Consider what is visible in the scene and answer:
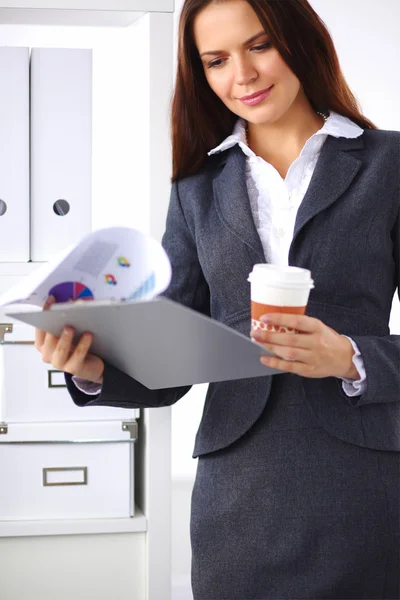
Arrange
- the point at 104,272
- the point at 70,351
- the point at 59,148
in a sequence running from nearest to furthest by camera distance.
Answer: the point at 104,272
the point at 70,351
the point at 59,148

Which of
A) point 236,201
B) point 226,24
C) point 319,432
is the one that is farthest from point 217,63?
point 319,432

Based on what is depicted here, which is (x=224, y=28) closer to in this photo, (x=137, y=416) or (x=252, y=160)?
(x=252, y=160)

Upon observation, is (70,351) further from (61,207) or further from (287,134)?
(61,207)

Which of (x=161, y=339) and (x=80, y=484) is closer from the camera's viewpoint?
(x=161, y=339)

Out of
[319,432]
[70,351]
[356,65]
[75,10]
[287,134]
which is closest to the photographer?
[70,351]

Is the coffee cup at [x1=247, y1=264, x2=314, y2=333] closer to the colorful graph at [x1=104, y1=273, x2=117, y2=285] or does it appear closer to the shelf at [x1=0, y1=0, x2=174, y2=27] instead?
the colorful graph at [x1=104, y1=273, x2=117, y2=285]

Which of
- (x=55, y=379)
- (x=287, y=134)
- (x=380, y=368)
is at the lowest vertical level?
(x=55, y=379)

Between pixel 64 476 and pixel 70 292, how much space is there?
3.20ft

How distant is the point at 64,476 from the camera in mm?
1860

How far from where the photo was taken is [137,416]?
6.09ft

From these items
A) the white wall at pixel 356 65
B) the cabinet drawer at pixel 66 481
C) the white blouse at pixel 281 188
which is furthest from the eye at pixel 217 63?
the white wall at pixel 356 65

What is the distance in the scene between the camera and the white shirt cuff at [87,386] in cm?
125

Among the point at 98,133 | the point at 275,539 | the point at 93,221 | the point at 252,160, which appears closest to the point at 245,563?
the point at 275,539

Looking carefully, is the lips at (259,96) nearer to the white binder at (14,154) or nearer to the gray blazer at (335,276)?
the gray blazer at (335,276)
